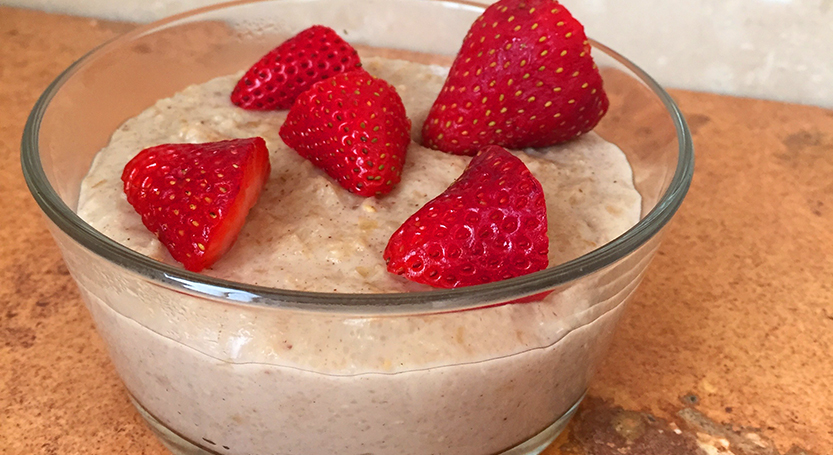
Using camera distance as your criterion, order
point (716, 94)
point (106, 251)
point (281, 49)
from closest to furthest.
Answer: point (106, 251)
point (281, 49)
point (716, 94)

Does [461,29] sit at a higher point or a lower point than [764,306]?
higher

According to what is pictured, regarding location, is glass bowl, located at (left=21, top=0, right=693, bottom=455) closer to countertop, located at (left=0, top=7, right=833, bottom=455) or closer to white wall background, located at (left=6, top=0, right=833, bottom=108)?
countertop, located at (left=0, top=7, right=833, bottom=455)

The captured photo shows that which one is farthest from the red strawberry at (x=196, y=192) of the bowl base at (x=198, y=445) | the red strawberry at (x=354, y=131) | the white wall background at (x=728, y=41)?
the white wall background at (x=728, y=41)

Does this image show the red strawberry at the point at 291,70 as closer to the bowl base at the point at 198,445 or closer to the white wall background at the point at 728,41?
the bowl base at the point at 198,445

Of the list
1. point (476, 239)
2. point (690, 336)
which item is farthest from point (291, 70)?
point (690, 336)

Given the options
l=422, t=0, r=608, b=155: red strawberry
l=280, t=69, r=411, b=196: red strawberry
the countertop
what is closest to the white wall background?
the countertop

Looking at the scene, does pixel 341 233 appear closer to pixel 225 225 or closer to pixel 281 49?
pixel 225 225

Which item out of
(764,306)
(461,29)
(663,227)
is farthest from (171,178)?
(764,306)
